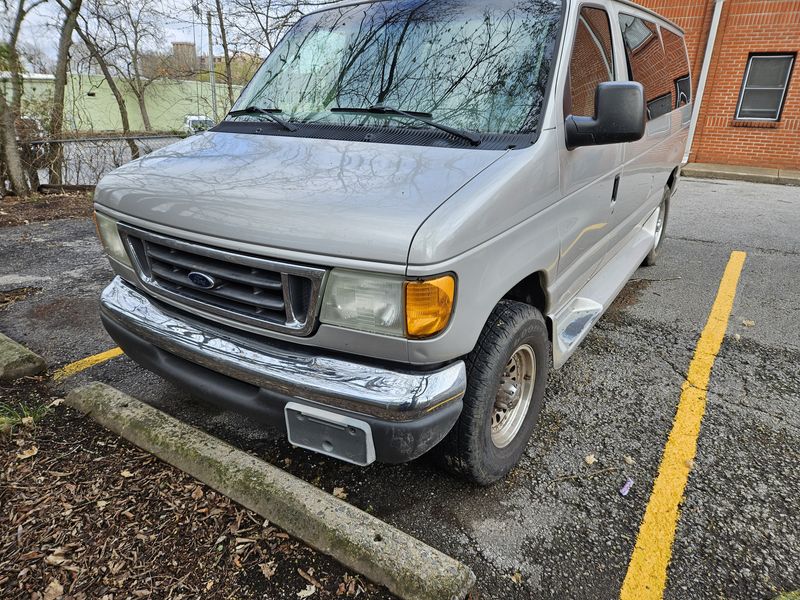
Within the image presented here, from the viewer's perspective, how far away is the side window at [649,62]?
3346mm

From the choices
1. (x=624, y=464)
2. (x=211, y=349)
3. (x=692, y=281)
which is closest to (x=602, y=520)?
(x=624, y=464)

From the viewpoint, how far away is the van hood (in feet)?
5.60

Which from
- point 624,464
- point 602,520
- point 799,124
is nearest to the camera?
point 602,520

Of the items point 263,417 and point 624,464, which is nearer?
point 263,417

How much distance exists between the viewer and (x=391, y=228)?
1673 millimetres

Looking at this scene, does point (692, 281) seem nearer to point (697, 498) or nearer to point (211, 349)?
point (697, 498)

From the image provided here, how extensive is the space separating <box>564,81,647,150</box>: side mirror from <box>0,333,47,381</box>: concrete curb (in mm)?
3405

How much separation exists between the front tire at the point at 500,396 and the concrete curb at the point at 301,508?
1.34 feet

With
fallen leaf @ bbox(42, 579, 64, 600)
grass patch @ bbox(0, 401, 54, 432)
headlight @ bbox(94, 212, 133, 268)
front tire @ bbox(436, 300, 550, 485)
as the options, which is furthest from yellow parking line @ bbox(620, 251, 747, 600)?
grass patch @ bbox(0, 401, 54, 432)

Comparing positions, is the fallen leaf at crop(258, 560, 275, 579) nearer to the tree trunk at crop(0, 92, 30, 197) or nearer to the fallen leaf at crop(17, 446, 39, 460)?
the fallen leaf at crop(17, 446, 39, 460)

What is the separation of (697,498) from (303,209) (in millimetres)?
2160

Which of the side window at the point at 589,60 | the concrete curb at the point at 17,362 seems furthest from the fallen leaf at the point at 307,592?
the concrete curb at the point at 17,362

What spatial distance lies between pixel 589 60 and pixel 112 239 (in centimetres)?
256

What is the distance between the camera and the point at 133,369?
11.2 feet
